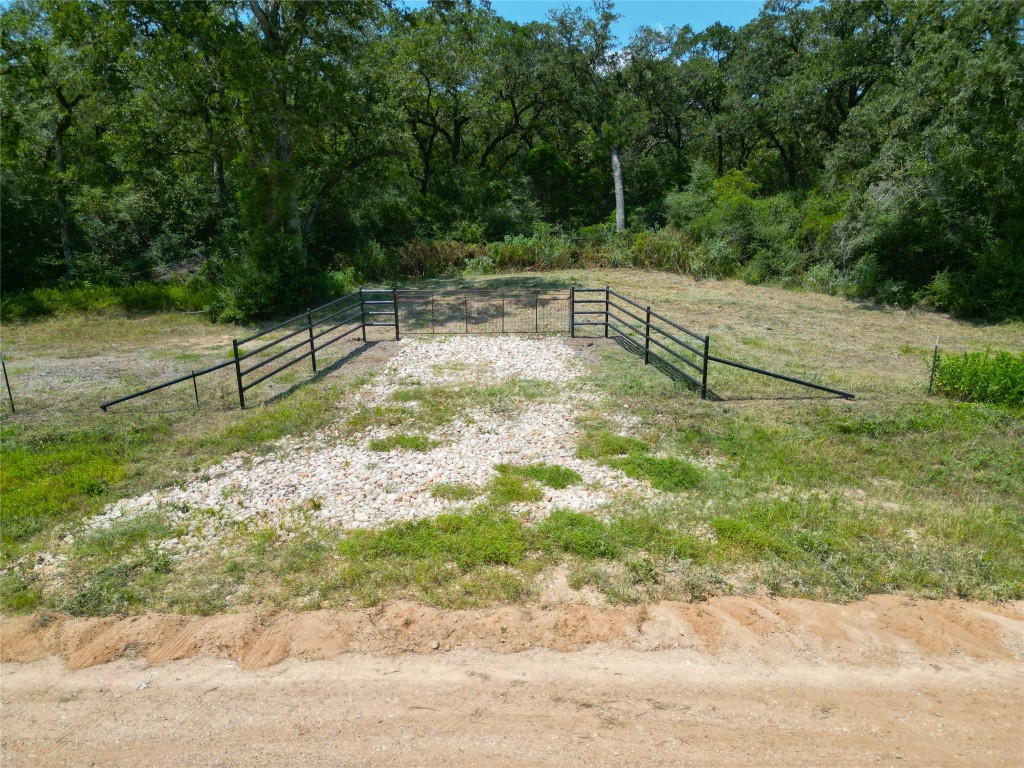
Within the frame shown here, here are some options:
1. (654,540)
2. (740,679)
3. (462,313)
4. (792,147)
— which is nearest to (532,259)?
(462,313)

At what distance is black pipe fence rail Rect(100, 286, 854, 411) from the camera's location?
39.7 ft

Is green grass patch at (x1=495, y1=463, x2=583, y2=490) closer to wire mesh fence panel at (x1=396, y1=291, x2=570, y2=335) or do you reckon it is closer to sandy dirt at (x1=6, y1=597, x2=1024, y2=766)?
sandy dirt at (x1=6, y1=597, x2=1024, y2=766)

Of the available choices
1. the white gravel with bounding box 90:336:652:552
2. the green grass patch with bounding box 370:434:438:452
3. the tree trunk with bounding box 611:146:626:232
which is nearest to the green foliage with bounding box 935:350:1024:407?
the white gravel with bounding box 90:336:652:552

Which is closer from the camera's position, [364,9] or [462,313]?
[462,313]

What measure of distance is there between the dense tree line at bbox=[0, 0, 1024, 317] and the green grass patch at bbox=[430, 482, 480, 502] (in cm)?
1209

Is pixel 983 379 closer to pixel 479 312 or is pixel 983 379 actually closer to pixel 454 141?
pixel 479 312

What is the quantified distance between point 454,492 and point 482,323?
9.88 metres

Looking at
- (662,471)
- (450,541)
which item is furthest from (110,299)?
(662,471)

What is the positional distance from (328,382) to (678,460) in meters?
6.28

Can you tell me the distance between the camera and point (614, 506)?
6879 mm

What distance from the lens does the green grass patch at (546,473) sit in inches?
293

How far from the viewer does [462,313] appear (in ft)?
59.4

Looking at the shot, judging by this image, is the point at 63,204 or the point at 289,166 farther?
the point at 63,204

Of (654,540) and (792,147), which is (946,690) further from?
(792,147)
